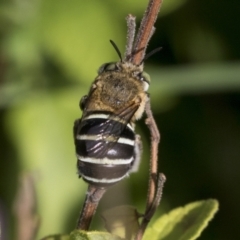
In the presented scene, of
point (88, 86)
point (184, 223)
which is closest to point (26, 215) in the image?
point (184, 223)

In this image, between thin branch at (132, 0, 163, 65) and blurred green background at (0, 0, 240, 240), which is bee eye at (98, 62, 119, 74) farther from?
blurred green background at (0, 0, 240, 240)

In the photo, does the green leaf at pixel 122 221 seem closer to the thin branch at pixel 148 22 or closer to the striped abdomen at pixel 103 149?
the striped abdomen at pixel 103 149

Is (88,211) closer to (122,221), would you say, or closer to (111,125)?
(122,221)

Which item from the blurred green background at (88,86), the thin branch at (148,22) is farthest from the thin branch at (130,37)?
the blurred green background at (88,86)

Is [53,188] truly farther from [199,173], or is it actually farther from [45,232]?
[199,173]

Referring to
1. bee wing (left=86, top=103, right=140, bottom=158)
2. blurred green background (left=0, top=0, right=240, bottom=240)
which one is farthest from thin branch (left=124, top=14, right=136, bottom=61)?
blurred green background (left=0, top=0, right=240, bottom=240)
